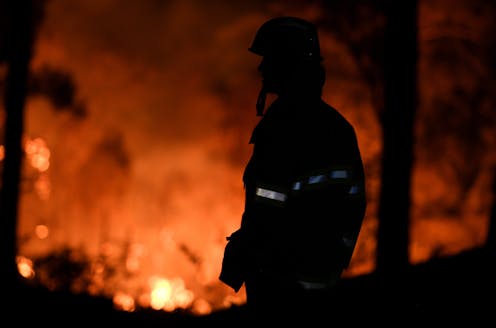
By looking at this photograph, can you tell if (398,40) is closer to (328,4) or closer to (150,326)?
(328,4)

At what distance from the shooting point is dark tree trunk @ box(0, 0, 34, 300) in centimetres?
1127

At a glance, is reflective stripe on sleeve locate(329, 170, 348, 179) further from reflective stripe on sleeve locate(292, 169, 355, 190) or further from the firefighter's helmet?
the firefighter's helmet

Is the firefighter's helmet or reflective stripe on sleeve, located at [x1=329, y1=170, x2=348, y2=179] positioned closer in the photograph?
reflective stripe on sleeve, located at [x1=329, y1=170, x2=348, y2=179]

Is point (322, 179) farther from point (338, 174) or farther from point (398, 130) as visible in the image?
point (398, 130)

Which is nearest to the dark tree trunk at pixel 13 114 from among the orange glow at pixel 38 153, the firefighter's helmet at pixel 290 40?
the orange glow at pixel 38 153

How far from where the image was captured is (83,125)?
13.7m

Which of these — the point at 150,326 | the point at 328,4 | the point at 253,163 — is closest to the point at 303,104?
the point at 253,163

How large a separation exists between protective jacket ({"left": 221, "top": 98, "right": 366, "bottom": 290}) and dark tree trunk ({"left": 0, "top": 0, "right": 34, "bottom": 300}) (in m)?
8.67

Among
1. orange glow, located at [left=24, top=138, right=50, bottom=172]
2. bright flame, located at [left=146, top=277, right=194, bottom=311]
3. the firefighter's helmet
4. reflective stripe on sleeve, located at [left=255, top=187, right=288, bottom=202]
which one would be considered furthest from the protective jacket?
orange glow, located at [left=24, top=138, right=50, bottom=172]

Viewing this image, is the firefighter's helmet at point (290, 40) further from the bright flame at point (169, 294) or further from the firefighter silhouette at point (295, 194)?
the bright flame at point (169, 294)

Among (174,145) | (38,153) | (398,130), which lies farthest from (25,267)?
(398,130)

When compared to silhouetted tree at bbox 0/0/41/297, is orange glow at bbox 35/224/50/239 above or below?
below

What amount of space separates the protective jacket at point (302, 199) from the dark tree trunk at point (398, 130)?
6594 millimetres

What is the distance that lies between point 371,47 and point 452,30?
147 centimetres
